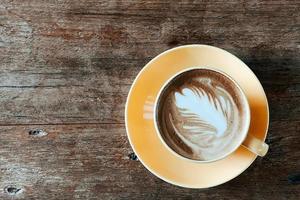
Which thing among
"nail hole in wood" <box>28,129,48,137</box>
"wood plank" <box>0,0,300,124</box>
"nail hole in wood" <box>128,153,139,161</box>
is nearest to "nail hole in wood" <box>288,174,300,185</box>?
"wood plank" <box>0,0,300,124</box>

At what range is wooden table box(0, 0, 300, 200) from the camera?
1329 millimetres

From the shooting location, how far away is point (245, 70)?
1250 mm

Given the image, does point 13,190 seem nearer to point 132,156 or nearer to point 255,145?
point 132,156

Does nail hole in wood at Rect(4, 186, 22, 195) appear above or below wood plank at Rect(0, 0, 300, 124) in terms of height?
below

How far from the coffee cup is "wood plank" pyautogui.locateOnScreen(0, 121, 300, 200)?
0.43 feet

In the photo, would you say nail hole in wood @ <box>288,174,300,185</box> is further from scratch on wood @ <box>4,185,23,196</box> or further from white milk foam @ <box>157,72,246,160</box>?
scratch on wood @ <box>4,185,23,196</box>

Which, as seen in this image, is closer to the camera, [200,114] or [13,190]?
[200,114]

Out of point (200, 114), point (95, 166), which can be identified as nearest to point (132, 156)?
point (95, 166)

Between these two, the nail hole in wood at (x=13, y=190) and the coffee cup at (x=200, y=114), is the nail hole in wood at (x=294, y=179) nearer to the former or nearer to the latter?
the coffee cup at (x=200, y=114)

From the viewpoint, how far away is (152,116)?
127 centimetres

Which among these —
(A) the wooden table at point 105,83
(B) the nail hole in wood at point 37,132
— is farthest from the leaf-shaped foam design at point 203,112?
(B) the nail hole in wood at point 37,132

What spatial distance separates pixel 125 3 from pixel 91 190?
0.43 m

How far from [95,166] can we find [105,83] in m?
0.19

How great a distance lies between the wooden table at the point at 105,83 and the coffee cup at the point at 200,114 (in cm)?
12
